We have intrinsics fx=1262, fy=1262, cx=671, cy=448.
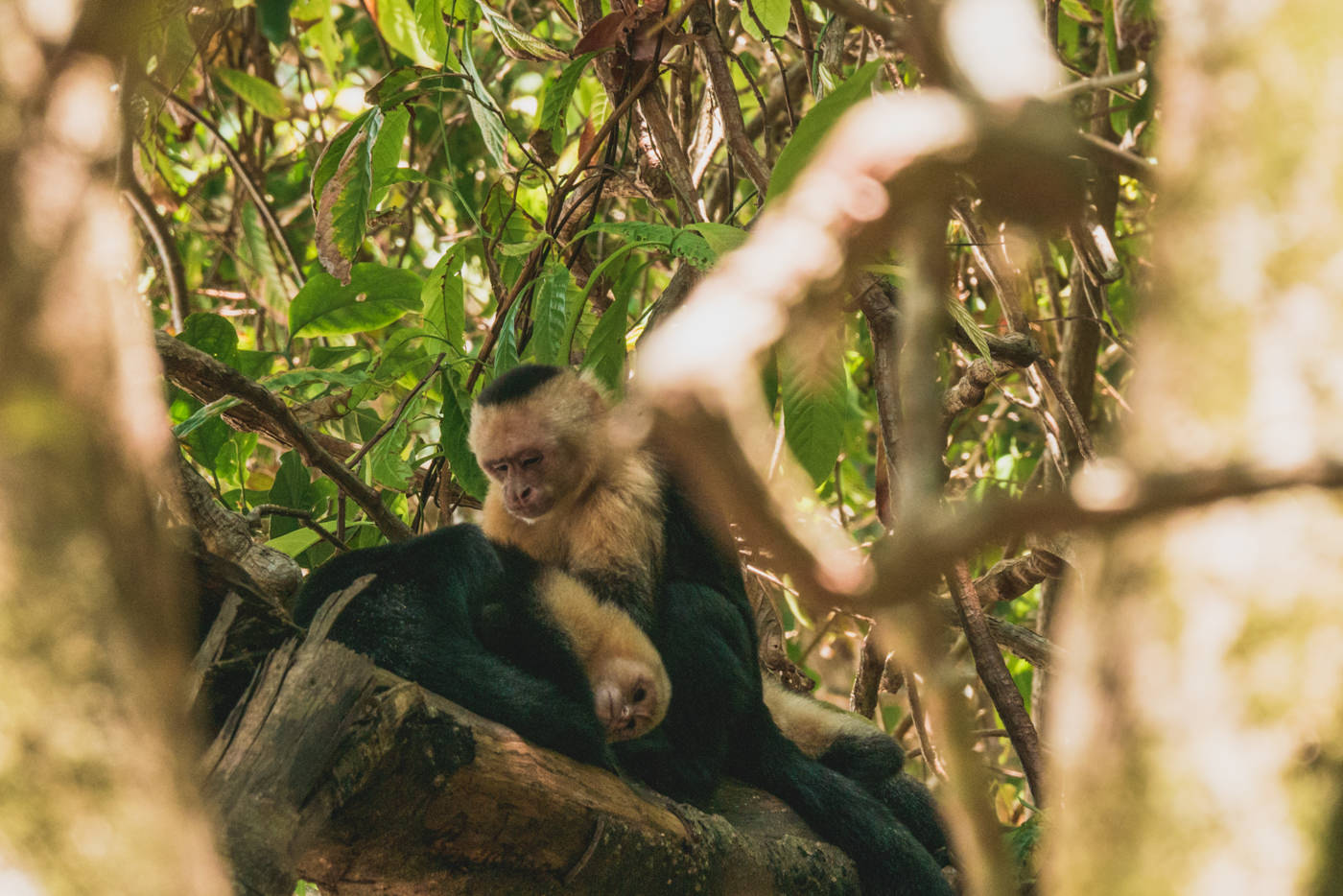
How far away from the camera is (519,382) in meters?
3.26

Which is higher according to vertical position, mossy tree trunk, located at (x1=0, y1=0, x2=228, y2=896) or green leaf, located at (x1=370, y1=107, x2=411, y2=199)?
mossy tree trunk, located at (x1=0, y1=0, x2=228, y2=896)

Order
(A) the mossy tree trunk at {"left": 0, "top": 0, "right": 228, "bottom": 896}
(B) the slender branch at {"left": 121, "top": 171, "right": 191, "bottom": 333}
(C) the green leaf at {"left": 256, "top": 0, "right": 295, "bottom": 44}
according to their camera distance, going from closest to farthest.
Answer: (A) the mossy tree trunk at {"left": 0, "top": 0, "right": 228, "bottom": 896}
(C) the green leaf at {"left": 256, "top": 0, "right": 295, "bottom": 44}
(B) the slender branch at {"left": 121, "top": 171, "right": 191, "bottom": 333}

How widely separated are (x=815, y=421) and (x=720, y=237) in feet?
1.43

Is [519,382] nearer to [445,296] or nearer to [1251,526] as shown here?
[445,296]

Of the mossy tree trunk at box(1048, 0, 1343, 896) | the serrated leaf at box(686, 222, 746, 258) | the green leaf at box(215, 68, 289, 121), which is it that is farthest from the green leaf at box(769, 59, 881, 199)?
the green leaf at box(215, 68, 289, 121)

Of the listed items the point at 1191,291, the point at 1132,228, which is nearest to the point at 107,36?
the point at 1191,291

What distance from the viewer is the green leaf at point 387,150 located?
319 cm

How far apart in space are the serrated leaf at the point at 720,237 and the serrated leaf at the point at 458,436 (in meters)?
0.79

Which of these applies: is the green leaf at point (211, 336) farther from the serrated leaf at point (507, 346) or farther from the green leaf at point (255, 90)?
the green leaf at point (255, 90)

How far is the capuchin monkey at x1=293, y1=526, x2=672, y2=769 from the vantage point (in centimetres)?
204

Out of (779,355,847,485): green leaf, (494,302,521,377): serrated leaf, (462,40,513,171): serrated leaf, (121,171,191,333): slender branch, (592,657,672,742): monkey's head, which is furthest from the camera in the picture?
(121,171,191,333): slender branch

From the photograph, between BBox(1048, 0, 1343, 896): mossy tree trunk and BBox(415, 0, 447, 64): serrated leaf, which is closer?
BBox(1048, 0, 1343, 896): mossy tree trunk

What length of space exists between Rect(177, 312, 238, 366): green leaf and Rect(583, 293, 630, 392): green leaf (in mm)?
871

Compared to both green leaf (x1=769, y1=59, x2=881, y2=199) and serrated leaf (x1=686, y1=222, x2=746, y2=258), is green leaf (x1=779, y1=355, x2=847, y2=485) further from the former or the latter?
green leaf (x1=769, y1=59, x2=881, y2=199)
